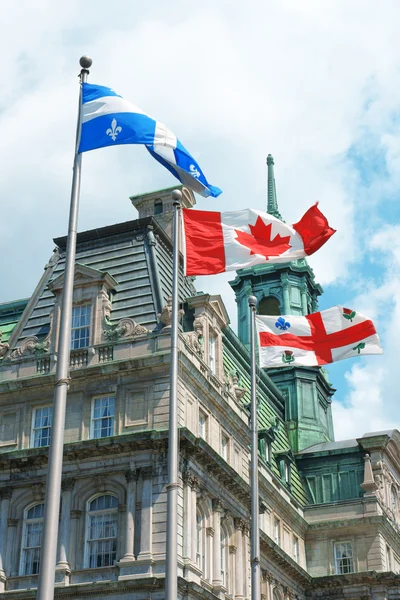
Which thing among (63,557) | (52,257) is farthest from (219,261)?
(52,257)

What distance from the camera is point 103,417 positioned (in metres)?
40.6

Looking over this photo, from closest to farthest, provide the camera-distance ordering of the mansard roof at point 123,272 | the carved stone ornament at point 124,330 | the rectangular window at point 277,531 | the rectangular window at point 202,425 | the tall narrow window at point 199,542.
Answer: the tall narrow window at point 199,542 < the carved stone ornament at point 124,330 < the rectangular window at point 202,425 < the mansard roof at point 123,272 < the rectangular window at point 277,531

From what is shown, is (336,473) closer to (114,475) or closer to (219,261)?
(114,475)

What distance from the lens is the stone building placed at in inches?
1485

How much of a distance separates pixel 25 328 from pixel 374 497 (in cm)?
2628

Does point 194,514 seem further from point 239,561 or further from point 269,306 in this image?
point 269,306

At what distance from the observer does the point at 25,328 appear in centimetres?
4512

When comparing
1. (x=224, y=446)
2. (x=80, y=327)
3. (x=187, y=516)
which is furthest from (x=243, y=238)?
(x=224, y=446)

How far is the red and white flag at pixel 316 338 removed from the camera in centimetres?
3547

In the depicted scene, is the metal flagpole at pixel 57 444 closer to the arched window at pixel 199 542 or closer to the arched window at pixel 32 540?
the arched window at pixel 32 540

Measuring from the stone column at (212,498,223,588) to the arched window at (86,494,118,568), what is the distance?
5.03 m

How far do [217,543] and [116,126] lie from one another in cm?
2230

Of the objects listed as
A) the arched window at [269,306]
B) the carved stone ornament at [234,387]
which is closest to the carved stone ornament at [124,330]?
the carved stone ornament at [234,387]

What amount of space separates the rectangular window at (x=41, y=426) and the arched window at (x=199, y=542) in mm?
7328
